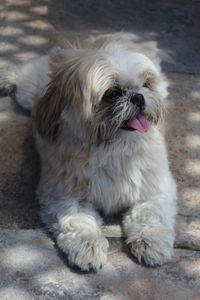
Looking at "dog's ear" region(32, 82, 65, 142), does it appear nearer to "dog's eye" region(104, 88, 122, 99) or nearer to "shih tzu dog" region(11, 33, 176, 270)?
"shih tzu dog" region(11, 33, 176, 270)

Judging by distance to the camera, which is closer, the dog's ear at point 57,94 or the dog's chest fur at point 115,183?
the dog's ear at point 57,94

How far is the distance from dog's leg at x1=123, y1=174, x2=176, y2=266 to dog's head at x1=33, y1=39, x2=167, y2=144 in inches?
18.9

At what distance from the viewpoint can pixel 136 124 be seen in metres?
3.03

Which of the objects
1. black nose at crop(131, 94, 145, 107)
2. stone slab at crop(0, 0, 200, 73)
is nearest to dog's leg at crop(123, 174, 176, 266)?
black nose at crop(131, 94, 145, 107)

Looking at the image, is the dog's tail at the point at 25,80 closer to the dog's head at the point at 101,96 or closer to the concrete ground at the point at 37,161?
the concrete ground at the point at 37,161

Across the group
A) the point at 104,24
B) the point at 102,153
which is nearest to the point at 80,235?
the point at 102,153

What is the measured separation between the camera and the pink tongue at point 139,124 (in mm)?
3023

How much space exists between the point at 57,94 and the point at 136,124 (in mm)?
454

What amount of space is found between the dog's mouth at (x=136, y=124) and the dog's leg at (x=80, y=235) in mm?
591

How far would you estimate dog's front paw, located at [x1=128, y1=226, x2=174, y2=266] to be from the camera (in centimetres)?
308

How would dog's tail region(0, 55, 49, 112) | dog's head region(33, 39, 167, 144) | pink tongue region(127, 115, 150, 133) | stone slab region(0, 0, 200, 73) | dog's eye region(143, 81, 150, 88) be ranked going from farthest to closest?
stone slab region(0, 0, 200, 73) < dog's tail region(0, 55, 49, 112) < dog's eye region(143, 81, 150, 88) < pink tongue region(127, 115, 150, 133) < dog's head region(33, 39, 167, 144)

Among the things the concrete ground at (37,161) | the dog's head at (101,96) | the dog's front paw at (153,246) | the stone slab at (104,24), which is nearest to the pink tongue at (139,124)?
the dog's head at (101,96)

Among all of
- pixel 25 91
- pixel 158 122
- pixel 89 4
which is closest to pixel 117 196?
pixel 158 122

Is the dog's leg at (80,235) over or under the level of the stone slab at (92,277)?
over
